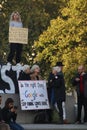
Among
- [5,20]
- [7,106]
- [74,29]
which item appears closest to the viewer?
[7,106]

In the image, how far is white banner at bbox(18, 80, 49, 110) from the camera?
15141 millimetres

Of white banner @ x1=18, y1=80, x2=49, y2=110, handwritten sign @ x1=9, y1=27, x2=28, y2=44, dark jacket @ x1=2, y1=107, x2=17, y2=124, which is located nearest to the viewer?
dark jacket @ x1=2, y1=107, x2=17, y2=124

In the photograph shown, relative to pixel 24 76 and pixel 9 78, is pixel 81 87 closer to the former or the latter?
pixel 24 76

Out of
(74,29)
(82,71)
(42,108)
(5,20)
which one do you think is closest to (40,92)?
(42,108)

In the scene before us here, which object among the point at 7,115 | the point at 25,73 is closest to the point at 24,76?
the point at 25,73

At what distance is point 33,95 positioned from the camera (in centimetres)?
1535

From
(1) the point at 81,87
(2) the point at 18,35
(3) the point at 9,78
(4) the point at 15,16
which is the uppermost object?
(4) the point at 15,16

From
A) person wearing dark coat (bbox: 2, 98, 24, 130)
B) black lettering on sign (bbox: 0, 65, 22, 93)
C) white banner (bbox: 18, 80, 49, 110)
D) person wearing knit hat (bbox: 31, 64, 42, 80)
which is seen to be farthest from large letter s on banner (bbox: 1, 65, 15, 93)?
person wearing dark coat (bbox: 2, 98, 24, 130)

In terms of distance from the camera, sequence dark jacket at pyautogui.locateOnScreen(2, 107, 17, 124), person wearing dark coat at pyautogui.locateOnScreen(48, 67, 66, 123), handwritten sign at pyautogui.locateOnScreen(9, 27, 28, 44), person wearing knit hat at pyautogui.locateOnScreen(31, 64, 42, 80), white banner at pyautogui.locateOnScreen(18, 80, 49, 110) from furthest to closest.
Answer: handwritten sign at pyautogui.locateOnScreen(9, 27, 28, 44) → white banner at pyautogui.locateOnScreen(18, 80, 49, 110) → person wearing knit hat at pyautogui.locateOnScreen(31, 64, 42, 80) → person wearing dark coat at pyautogui.locateOnScreen(48, 67, 66, 123) → dark jacket at pyautogui.locateOnScreen(2, 107, 17, 124)

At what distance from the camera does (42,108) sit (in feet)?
50.0

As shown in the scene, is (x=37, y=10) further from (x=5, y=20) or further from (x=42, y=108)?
(x=42, y=108)

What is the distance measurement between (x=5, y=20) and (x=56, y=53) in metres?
4.07

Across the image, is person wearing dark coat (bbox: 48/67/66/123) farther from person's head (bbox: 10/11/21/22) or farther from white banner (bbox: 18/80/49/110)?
person's head (bbox: 10/11/21/22)

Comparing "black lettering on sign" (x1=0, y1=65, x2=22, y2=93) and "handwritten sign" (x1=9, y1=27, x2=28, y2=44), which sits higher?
"handwritten sign" (x1=9, y1=27, x2=28, y2=44)
